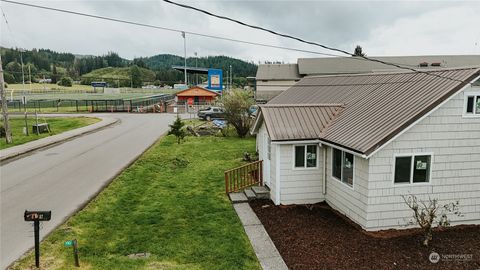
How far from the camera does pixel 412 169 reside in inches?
362

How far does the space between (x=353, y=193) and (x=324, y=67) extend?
45508mm

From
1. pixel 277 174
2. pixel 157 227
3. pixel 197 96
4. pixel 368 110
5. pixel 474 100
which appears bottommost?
pixel 157 227

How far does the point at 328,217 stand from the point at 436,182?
3.27m

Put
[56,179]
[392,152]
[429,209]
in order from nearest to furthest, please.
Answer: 1. [392,152]
2. [429,209]
3. [56,179]

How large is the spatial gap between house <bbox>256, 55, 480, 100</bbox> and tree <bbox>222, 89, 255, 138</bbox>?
85.1ft

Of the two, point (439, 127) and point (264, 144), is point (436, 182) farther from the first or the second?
point (264, 144)

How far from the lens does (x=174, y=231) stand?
9.66 meters

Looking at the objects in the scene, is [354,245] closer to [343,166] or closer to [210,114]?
[343,166]

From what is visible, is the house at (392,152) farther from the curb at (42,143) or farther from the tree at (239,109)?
the curb at (42,143)

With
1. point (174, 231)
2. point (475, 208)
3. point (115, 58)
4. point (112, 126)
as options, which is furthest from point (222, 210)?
point (115, 58)

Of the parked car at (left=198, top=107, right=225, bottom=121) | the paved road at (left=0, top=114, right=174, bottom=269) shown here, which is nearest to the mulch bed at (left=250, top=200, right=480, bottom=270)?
the paved road at (left=0, top=114, right=174, bottom=269)

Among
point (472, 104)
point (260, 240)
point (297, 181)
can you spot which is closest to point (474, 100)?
point (472, 104)

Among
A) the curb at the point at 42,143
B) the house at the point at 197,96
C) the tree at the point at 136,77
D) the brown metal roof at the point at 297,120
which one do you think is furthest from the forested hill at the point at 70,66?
the brown metal roof at the point at 297,120

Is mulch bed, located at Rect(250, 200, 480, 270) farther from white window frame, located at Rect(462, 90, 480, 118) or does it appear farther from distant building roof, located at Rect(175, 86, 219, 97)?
distant building roof, located at Rect(175, 86, 219, 97)
